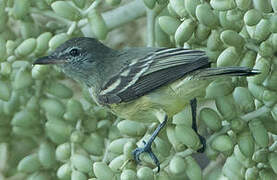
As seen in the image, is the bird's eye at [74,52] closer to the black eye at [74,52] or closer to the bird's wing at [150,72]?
the black eye at [74,52]

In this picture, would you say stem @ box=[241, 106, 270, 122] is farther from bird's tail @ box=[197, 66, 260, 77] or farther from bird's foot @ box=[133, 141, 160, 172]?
bird's foot @ box=[133, 141, 160, 172]

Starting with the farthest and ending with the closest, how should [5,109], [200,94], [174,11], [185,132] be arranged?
[5,109] < [200,94] < [174,11] < [185,132]

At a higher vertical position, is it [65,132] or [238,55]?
[238,55]

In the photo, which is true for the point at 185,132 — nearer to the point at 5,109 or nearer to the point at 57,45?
the point at 57,45

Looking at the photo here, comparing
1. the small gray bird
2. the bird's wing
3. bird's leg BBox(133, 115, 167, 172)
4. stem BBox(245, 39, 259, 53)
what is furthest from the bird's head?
stem BBox(245, 39, 259, 53)

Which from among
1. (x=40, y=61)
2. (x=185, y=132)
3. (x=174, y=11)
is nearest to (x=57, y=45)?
(x=40, y=61)

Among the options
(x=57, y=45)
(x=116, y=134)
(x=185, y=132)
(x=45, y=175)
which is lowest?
(x=45, y=175)

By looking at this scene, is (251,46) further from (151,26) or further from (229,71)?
(151,26)

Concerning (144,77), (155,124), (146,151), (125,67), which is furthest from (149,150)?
(125,67)
